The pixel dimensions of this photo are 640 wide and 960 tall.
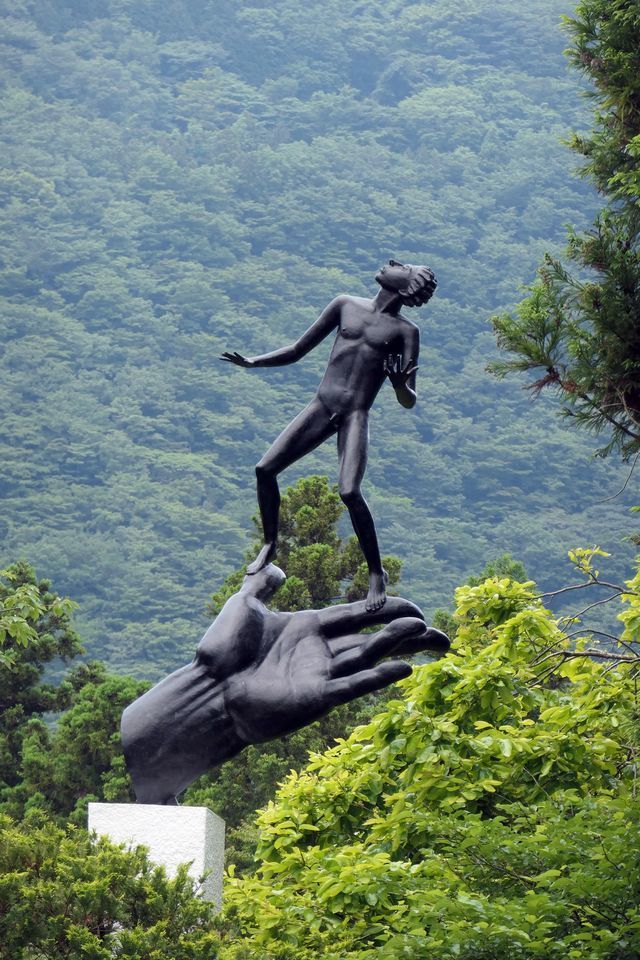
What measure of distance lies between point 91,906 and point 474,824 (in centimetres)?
243

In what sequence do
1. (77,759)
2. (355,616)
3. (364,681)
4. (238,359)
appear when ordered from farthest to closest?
(77,759)
(238,359)
(355,616)
(364,681)

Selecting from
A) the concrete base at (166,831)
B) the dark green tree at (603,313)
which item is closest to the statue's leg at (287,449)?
the concrete base at (166,831)

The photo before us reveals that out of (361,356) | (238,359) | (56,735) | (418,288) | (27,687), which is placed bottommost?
(56,735)

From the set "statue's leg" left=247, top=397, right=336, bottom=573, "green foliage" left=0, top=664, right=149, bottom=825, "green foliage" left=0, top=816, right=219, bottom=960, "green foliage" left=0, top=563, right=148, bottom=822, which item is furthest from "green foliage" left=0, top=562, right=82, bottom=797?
"green foliage" left=0, top=816, right=219, bottom=960

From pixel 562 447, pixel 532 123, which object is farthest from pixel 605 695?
pixel 532 123

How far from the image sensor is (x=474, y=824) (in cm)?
819

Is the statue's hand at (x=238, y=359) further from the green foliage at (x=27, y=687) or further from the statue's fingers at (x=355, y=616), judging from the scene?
the green foliage at (x=27, y=687)

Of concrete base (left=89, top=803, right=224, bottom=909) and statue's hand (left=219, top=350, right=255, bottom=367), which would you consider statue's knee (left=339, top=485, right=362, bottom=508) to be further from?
concrete base (left=89, top=803, right=224, bottom=909)

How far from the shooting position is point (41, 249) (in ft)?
182

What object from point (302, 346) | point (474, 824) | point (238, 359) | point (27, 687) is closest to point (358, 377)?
point (302, 346)

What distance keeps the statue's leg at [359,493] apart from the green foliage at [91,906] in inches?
72.9

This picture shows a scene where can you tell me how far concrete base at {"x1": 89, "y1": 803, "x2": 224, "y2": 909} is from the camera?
7.48 metres

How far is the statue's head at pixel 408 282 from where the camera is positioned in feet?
26.7

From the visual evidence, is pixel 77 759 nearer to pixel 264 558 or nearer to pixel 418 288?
pixel 264 558
